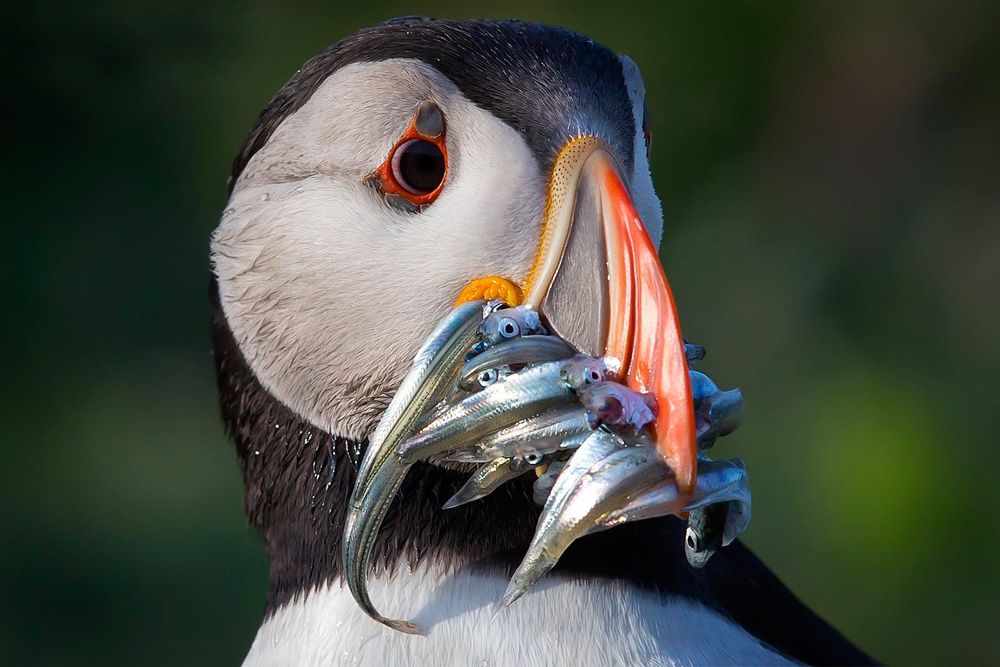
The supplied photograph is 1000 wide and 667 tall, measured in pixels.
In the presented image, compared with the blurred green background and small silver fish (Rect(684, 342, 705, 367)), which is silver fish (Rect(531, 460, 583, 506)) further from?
the blurred green background

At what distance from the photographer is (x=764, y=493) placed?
4102mm

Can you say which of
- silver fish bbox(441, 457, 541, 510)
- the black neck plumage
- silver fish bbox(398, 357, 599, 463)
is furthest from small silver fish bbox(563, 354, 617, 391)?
the black neck plumage

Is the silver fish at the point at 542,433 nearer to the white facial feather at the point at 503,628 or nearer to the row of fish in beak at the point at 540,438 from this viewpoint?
the row of fish in beak at the point at 540,438

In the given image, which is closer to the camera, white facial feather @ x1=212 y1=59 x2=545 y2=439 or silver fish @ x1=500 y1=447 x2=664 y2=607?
silver fish @ x1=500 y1=447 x2=664 y2=607

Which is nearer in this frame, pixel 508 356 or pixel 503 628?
pixel 508 356

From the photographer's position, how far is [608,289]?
1.44m

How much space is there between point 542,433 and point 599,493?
11 cm

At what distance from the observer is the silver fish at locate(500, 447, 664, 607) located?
132cm

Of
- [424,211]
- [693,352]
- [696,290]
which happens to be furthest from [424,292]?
[696,290]

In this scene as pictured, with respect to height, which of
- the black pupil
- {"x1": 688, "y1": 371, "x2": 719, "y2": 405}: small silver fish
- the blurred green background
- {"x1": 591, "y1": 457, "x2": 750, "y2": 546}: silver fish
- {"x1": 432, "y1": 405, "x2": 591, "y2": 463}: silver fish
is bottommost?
the blurred green background

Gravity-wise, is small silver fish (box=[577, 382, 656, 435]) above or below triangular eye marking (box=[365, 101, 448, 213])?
below

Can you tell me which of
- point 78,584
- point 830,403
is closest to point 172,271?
point 78,584

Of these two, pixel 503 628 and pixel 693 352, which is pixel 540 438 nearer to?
pixel 693 352

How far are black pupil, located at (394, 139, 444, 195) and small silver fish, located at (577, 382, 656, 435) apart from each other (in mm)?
365
